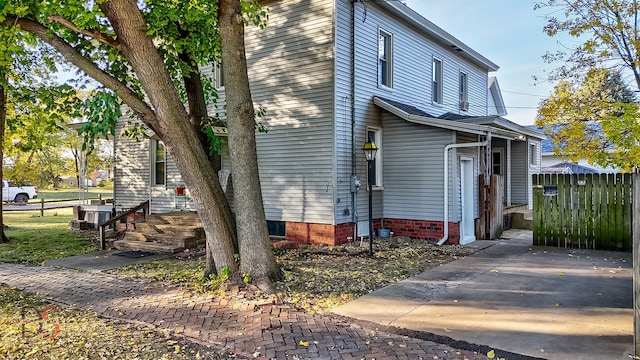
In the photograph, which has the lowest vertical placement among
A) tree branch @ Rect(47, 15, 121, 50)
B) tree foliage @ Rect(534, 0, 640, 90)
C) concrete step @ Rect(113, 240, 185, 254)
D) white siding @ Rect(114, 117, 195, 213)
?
concrete step @ Rect(113, 240, 185, 254)

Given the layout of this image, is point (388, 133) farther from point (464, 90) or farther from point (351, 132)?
point (464, 90)

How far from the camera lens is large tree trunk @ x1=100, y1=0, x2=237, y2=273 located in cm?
623

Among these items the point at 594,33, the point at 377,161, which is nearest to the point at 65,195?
the point at 377,161

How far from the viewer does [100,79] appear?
643 centimetres

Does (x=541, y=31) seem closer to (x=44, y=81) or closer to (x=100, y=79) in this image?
(x=100, y=79)

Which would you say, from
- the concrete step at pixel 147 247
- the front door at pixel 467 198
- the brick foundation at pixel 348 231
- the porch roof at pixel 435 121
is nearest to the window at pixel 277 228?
the brick foundation at pixel 348 231

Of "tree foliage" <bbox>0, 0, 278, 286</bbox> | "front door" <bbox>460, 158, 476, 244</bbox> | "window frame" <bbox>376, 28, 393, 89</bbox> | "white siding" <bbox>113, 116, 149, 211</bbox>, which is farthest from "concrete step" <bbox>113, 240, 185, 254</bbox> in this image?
"front door" <bbox>460, 158, 476, 244</bbox>

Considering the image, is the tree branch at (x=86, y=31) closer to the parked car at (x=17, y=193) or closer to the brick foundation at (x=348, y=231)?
the brick foundation at (x=348, y=231)

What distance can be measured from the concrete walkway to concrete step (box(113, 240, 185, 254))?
2689mm

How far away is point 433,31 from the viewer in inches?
513

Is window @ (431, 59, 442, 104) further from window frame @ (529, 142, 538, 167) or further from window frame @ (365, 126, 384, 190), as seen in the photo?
window frame @ (529, 142, 538, 167)

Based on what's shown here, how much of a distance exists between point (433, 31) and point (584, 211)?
21.9ft

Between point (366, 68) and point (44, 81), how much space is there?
12.4m

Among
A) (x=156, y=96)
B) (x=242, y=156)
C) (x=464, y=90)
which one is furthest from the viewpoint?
(x=464, y=90)
